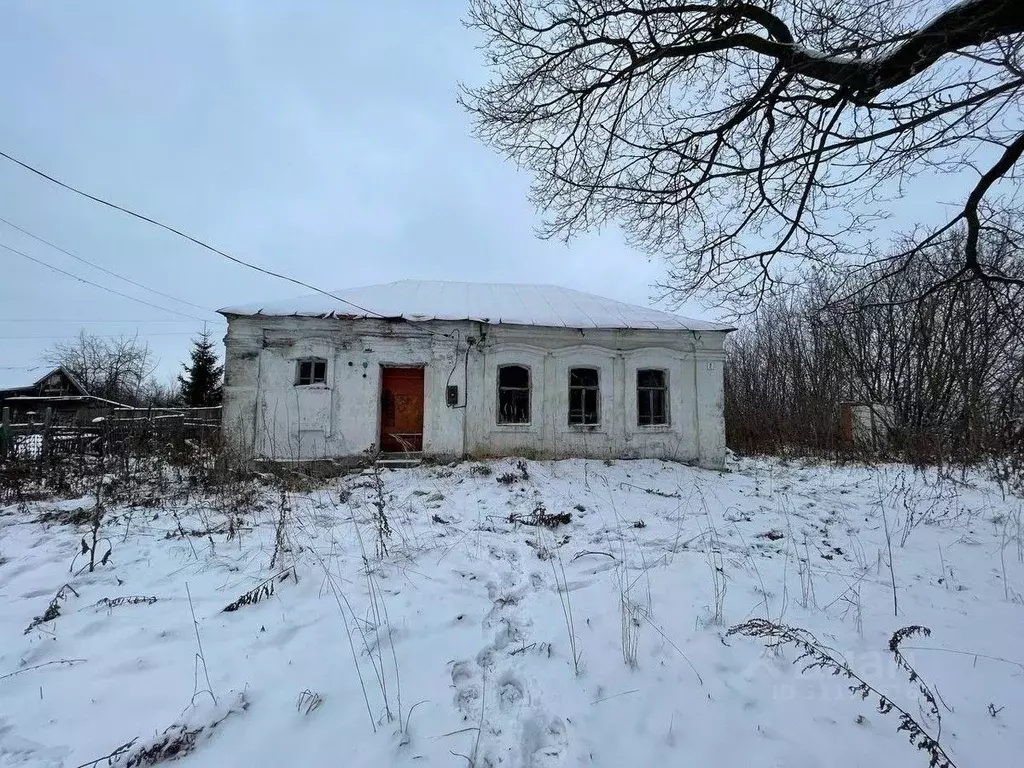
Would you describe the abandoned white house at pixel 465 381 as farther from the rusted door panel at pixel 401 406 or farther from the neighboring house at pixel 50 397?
the neighboring house at pixel 50 397

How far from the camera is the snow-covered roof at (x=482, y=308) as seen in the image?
11117mm

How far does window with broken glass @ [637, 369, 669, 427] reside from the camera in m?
12.1

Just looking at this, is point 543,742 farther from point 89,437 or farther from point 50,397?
point 50,397

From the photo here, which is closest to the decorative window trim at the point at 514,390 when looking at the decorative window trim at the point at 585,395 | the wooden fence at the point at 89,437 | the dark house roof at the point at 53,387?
the decorative window trim at the point at 585,395

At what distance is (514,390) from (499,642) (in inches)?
349

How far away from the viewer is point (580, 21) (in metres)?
4.73

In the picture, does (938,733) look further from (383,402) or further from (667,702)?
(383,402)

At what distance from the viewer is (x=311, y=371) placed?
10.9m

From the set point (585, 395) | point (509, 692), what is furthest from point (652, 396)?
point (509, 692)

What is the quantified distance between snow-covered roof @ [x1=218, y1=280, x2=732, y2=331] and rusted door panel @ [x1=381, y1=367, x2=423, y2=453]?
1507 mm

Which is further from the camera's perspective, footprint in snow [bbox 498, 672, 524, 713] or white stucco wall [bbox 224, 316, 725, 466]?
white stucco wall [bbox 224, 316, 725, 466]

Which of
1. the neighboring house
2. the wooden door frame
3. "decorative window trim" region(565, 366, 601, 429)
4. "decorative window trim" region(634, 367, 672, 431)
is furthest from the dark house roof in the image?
"decorative window trim" region(634, 367, 672, 431)

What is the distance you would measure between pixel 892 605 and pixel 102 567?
6.66 m

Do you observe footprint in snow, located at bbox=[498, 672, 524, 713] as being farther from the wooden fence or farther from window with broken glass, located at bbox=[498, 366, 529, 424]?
the wooden fence
